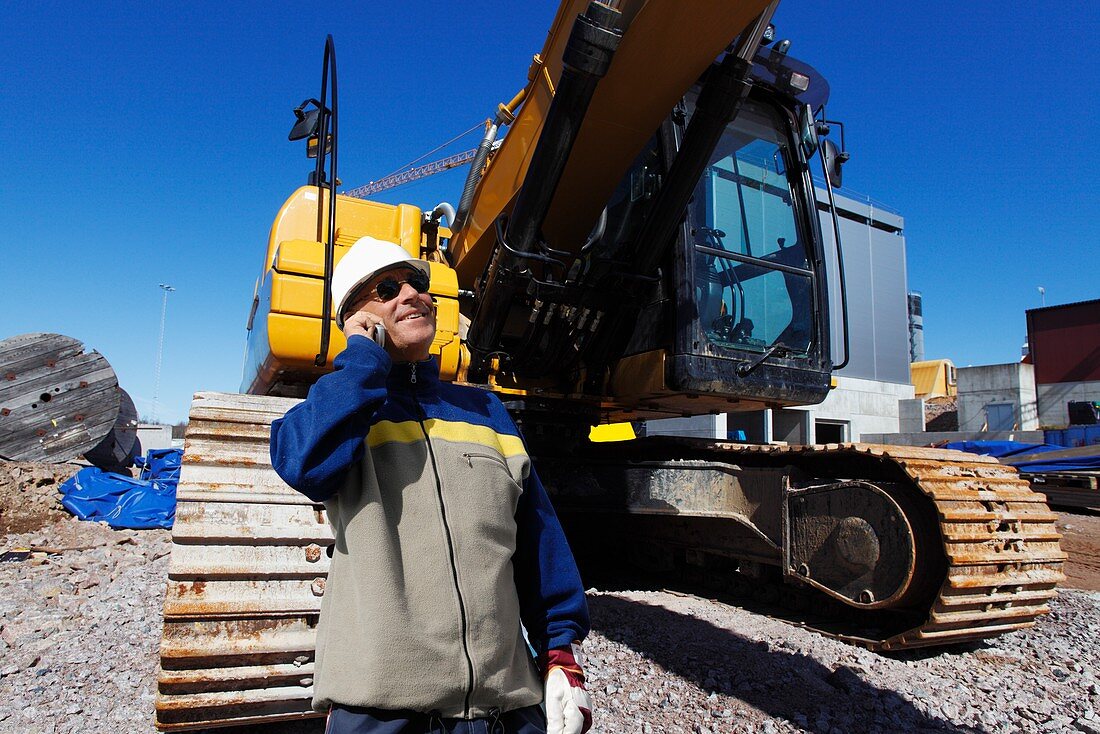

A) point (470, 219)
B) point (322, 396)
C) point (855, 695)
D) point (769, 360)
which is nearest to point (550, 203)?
point (470, 219)

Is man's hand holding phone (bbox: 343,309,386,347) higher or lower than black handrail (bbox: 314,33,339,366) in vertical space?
lower

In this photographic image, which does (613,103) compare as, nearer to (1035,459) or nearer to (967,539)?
(967,539)

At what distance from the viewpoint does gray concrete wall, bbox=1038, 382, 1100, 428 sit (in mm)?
23156

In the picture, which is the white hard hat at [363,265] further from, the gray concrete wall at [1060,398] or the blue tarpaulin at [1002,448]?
the gray concrete wall at [1060,398]

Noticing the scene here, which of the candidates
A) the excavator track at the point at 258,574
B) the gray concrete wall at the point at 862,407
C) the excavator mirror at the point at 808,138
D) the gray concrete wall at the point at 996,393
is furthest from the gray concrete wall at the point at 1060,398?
the excavator track at the point at 258,574

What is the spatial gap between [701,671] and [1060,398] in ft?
83.9

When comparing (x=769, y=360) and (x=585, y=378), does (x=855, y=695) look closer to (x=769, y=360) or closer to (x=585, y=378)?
(x=769, y=360)

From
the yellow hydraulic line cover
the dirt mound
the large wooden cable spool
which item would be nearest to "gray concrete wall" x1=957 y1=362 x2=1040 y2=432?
the yellow hydraulic line cover

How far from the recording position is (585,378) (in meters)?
4.51

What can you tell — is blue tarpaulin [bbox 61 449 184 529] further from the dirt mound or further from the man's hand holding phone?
the man's hand holding phone

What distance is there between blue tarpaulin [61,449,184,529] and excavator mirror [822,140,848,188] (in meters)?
6.80

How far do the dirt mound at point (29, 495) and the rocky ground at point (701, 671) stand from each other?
7.51 feet

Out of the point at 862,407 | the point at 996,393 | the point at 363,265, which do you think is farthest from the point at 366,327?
the point at 996,393

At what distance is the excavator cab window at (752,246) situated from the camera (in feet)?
13.0
